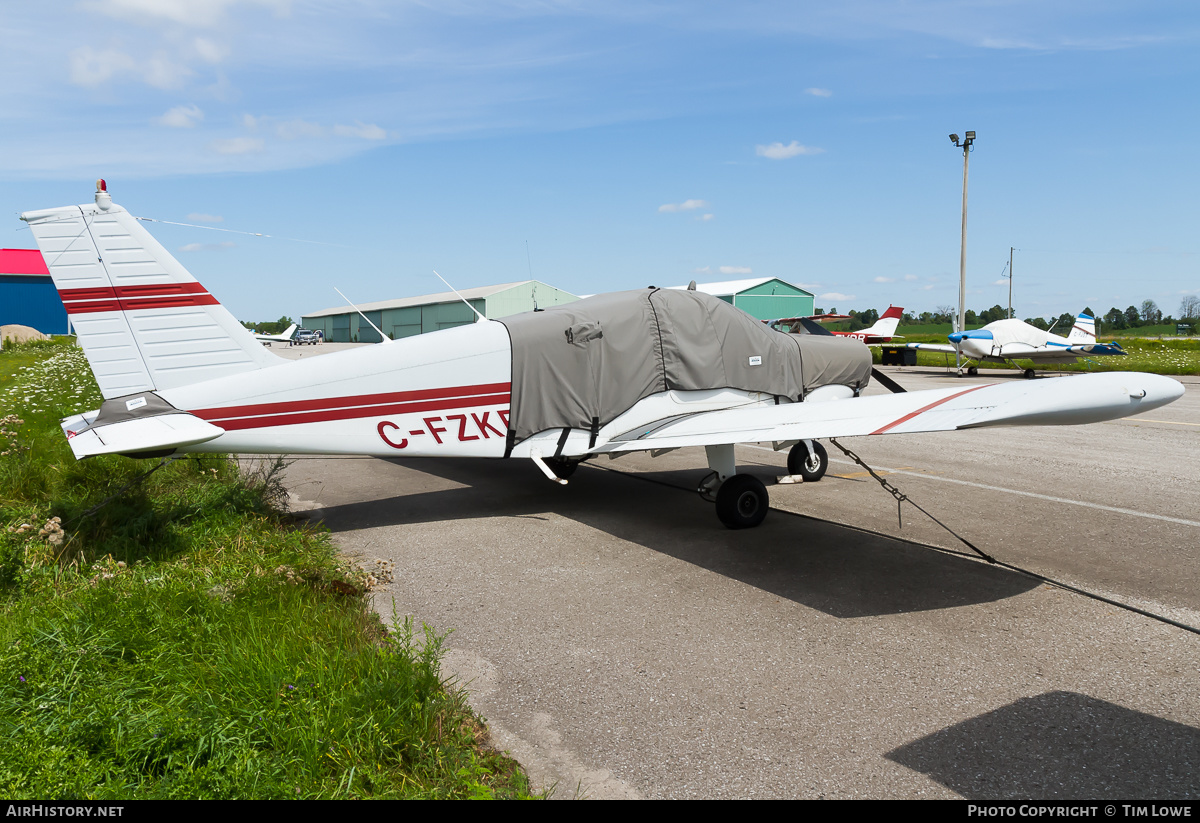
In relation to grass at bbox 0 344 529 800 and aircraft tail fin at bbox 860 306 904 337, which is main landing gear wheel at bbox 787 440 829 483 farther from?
aircraft tail fin at bbox 860 306 904 337

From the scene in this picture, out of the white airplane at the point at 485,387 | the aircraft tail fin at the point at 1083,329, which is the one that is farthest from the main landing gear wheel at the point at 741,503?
the aircraft tail fin at the point at 1083,329

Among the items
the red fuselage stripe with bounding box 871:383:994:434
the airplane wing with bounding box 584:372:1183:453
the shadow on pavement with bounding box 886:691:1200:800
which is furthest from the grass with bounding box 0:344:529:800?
the red fuselage stripe with bounding box 871:383:994:434

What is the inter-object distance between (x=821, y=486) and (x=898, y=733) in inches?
226

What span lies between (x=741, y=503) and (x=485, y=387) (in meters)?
2.54

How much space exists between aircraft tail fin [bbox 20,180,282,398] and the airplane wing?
351cm

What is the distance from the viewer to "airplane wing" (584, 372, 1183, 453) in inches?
173

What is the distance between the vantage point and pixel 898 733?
3238mm

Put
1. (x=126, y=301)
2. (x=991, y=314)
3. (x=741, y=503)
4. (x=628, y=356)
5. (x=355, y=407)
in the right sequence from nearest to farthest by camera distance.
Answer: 1. (x=126, y=301)
2. (x=355, y=407)
3. (x=741, y=503)
4. (x=628, y=356)
5. (x=991, y=314)

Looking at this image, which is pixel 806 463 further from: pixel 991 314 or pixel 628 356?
pixel 991 314

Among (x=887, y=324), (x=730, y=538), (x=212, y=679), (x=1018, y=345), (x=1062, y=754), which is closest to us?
(x=1062, y=754)

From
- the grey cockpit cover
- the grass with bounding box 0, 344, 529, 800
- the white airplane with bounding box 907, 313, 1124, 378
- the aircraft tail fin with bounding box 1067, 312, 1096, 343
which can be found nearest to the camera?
the grass with bounding box 0, 344, 529, 800

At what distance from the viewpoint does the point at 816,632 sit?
4.37m

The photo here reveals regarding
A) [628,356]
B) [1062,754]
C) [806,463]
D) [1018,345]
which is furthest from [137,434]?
[1018,345]

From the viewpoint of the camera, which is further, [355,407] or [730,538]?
[730,538]
